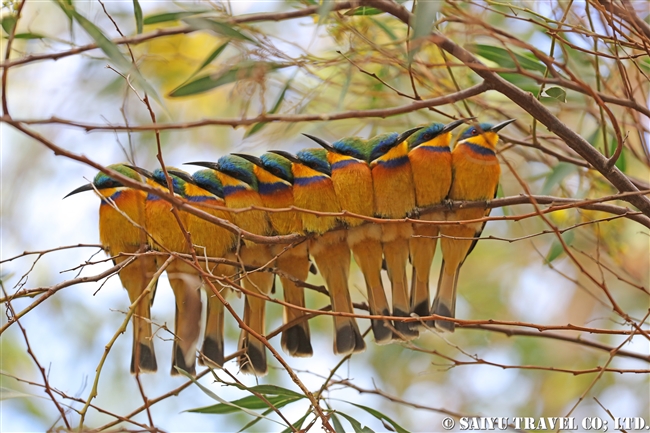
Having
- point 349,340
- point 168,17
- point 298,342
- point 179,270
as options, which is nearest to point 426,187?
point 349,340

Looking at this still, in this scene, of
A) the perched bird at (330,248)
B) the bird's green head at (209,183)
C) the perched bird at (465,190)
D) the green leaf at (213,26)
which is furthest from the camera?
the bird's green head at (209,183)

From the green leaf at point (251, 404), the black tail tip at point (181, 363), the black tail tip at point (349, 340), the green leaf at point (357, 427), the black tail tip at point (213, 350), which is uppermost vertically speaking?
the black tail tip at point (349, 340)

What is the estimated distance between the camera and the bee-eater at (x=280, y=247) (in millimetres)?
3051

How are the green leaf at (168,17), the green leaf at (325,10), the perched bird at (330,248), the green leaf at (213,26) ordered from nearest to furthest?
the green leaf at (325,10), the green leaf at (213,26), the green leaf at (168,17), the perched bird at (330,248)

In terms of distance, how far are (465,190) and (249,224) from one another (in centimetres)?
94

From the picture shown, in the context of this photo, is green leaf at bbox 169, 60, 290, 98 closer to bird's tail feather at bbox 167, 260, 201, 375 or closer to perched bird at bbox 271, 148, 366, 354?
perched bird at bbox 271, 148, 366, 354

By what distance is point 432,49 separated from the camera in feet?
13.1

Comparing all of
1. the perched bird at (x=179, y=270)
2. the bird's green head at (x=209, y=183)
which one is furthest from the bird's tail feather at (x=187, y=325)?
the bird's green head at (x=209, y=183)

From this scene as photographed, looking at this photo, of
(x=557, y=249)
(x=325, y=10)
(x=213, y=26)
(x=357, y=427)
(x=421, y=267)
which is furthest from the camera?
(x=557, y=249)

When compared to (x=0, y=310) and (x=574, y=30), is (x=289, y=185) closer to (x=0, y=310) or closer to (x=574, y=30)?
(x=574, y=30)

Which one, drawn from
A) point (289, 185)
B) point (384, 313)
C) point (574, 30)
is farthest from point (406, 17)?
point (384, 313)

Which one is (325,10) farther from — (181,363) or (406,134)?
(181,363)

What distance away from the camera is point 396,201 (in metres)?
2.91

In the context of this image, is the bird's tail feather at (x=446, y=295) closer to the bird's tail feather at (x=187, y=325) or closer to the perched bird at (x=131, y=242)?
the bird's tail feather at (x=187, y=325)
